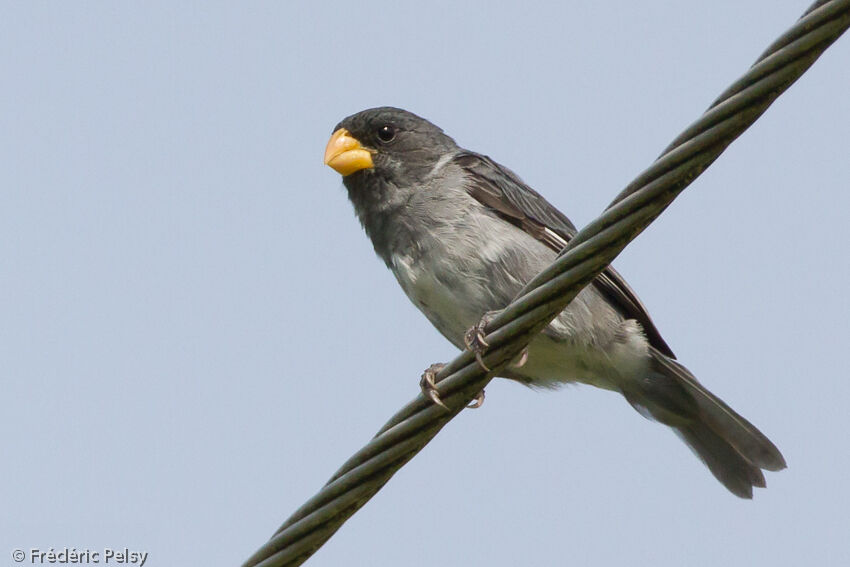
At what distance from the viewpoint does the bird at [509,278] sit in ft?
19.0

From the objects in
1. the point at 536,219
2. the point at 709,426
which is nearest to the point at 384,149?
A: the point at 536,219

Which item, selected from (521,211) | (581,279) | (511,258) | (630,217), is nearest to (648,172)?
(630,217)

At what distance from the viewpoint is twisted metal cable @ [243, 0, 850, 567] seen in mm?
2912

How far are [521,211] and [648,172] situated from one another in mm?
3110

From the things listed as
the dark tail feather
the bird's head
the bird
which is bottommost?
the dark tail feather

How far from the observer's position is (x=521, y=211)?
6.27m

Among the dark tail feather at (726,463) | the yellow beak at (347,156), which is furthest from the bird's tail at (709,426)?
the yellow beak at (347,156)

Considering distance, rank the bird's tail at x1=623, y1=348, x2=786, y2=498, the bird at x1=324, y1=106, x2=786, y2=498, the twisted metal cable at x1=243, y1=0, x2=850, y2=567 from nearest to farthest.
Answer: the twisted metal cable at x1=243, y1=0, x2=850, y2=567 → the bird at x1=324, y1=106, x2=786, y2=498 → the bird's tail at x1=623, y1=348, x2=786, y2=498

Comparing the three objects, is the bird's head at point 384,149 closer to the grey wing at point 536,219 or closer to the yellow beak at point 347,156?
the yellow beak at point 347,156

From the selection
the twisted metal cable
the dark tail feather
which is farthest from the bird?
the twisted metal cable

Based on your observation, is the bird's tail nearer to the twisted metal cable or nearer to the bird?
the bird

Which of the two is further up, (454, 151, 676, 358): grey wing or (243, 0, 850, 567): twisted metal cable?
(454, 151, 676, 358): grey wing

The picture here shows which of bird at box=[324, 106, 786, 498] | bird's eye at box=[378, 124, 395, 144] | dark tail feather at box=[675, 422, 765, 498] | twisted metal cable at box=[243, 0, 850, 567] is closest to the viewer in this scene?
twisted metal cable at box=[243, 0, 850, 567]

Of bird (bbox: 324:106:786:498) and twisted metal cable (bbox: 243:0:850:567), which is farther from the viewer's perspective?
bird (bbox: 324:106:786:498)
